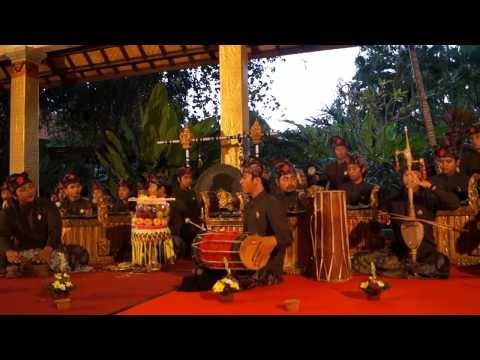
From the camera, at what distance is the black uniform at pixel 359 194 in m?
6.09

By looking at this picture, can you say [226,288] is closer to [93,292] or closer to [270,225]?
[270,225]

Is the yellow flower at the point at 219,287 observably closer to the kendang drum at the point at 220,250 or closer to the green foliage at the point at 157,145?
the kendang drum at the point at 220,250

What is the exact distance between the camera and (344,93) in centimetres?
1334

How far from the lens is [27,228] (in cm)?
604

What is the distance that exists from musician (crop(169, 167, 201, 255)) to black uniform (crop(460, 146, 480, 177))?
3835 mm

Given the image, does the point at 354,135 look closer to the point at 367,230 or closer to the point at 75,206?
the point at 367,230

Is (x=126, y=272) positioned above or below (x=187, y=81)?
below

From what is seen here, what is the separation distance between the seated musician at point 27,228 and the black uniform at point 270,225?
2.51 meters

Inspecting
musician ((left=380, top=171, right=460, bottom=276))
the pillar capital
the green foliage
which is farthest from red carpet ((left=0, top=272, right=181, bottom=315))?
the pillar capital

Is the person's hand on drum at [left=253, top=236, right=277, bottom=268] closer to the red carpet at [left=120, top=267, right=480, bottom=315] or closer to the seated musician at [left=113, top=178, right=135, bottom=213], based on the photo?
the red carpet at [left=120, top=267, right=480, bottom=315]

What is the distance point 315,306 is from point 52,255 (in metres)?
3.49

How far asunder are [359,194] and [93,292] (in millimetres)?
3288

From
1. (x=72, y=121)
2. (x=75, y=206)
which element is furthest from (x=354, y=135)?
(x=72, y=121)

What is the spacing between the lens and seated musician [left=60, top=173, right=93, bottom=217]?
23.3ft
